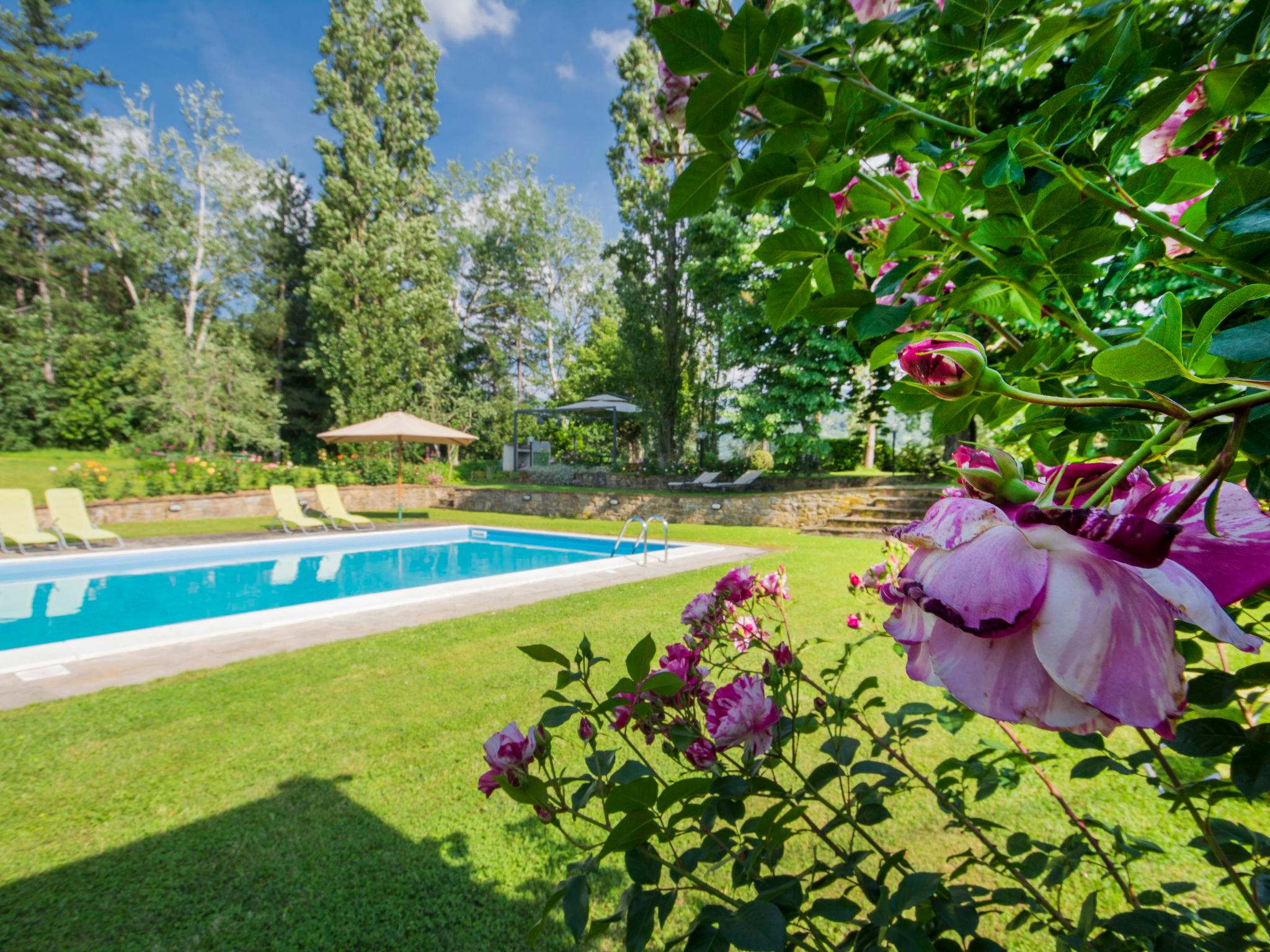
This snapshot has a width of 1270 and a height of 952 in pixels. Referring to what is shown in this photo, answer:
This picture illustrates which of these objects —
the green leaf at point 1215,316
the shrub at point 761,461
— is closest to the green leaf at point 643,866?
the green leaf at point 1215,316

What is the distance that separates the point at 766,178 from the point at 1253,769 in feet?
2.18

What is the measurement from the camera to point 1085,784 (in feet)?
8.57

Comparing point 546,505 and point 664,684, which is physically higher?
point 664,684

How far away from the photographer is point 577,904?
0.60 metres

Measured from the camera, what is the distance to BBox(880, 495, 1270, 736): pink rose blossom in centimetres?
26

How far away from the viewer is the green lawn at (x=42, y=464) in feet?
47.5

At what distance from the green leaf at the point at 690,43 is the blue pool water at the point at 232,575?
774 cm

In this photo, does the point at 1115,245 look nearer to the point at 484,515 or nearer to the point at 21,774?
the point at 21,774

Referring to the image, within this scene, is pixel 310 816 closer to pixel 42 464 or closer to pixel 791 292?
pixel 791 292

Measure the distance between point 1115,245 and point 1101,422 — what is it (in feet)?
0.49

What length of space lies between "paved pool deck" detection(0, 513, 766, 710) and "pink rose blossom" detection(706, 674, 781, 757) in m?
4.50

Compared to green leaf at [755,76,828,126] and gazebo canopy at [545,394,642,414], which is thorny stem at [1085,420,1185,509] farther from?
gazebo canopy at [545,394,642,414]

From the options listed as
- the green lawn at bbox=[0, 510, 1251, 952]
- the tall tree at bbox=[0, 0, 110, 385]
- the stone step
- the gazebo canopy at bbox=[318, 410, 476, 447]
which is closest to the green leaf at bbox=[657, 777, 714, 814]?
the green lawn at bbox=[0, 510, 1251, 952]

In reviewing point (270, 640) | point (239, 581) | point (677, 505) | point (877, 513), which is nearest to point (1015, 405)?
point (270, 640)
